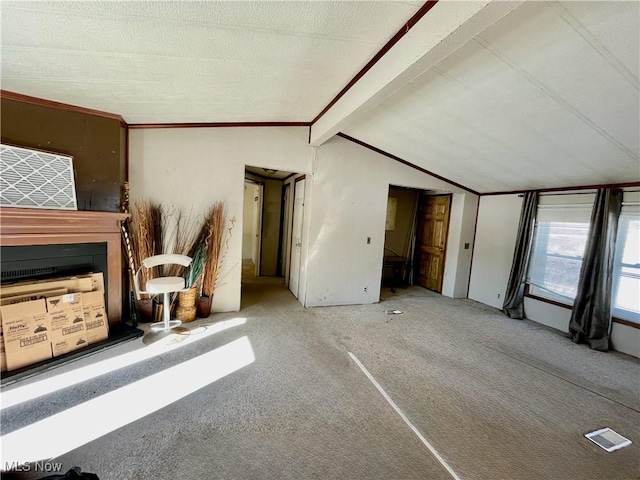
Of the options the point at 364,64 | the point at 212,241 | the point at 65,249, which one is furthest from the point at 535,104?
the point at 65,249

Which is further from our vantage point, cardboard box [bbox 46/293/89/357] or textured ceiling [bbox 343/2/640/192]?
cardboard box [bbox 46/293/89/357]

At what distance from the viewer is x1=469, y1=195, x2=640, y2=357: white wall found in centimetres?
402

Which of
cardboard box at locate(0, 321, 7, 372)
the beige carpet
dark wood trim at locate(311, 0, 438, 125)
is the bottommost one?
the beige carpet

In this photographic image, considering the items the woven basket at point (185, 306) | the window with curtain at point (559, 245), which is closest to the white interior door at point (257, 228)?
the woven basket at point (185, 306)

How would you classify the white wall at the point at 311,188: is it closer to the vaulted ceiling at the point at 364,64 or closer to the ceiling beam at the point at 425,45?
the vaulted ceiling at the point at 364,64

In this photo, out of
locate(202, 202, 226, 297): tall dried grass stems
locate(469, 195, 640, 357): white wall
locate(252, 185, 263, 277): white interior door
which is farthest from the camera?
locate(252, 185, 263, 277): white interior door

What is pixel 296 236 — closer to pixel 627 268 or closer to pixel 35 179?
pixel 35 179

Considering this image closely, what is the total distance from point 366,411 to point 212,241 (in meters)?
2.55

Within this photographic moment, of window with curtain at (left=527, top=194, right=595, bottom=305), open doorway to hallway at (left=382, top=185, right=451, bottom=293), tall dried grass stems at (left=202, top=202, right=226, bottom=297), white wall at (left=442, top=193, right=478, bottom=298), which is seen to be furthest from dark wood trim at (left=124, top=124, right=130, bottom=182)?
window with curtain at (left=527, top=194, right=595, bottom=305)

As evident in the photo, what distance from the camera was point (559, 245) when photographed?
3.92 m

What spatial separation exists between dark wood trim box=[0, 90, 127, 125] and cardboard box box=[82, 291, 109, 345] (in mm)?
1718

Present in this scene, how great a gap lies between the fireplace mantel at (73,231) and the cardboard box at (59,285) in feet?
0.38

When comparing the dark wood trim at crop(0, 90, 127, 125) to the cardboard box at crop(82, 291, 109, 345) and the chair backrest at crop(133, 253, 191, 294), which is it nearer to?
the chair backrest at crop(133, 253, 191, 294)

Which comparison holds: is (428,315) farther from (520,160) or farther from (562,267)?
(520,160)
